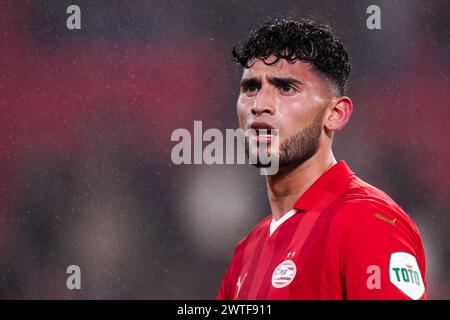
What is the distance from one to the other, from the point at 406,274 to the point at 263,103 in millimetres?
669

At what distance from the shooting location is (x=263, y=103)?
188 centimetres

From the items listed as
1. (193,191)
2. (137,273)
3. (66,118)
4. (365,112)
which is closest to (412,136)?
(365,112)

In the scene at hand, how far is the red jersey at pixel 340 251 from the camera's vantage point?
1.42 m

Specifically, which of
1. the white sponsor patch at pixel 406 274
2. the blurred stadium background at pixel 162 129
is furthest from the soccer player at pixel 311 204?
the blurred stadium background at pixel 162 129

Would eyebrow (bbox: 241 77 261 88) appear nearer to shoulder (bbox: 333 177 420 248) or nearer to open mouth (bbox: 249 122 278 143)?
open mouth (bbox: 249 122 278 143)

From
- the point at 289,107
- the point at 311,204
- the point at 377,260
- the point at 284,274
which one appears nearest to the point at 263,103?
the point at 289,107

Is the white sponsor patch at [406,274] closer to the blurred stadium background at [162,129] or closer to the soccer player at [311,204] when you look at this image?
the soccer player at [311,204]

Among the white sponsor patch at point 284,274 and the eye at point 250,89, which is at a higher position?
the eye at point 250,89

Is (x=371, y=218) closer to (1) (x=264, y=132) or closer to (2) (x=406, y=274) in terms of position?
(2) (x=406, y=274)

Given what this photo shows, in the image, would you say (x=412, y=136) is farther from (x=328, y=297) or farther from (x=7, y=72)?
(x=328, y=297)

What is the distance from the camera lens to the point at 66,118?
4562 mm

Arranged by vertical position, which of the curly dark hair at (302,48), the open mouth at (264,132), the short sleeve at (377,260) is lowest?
the short sleeve at (377,260)

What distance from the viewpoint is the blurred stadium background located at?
4.39 metres
